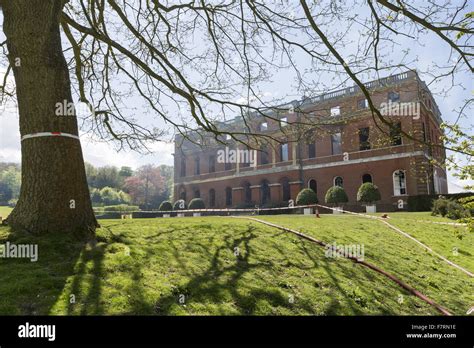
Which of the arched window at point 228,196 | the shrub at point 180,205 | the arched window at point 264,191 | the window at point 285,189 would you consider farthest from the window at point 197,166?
the window at point 285,189

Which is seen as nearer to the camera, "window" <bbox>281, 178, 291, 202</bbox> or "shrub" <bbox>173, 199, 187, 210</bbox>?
"window" <bbox>281, 178, 291, 202</bbox>

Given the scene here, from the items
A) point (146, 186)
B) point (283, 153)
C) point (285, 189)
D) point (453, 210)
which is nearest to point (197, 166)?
point (283, 153)

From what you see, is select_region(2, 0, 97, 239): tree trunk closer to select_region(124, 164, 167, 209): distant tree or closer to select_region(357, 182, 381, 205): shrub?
select_region(357, 182, 381, 205): shrub

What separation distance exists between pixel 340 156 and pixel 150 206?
1482 inches

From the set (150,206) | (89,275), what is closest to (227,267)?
(89,275)

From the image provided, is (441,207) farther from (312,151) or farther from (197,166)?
(197,166)

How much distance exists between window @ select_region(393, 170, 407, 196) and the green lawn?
22736mm

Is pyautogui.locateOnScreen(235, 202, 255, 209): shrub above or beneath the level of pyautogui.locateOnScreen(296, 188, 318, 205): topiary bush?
beneath

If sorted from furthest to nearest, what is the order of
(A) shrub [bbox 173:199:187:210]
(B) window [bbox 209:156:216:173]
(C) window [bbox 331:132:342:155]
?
1. (B) window [bbox 209:156:216:173]
2. (A) shrub [bbox 173:199:187:210]
3. (C) window [bbox 331:132:342:155]

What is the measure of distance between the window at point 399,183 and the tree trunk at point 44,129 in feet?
95.8

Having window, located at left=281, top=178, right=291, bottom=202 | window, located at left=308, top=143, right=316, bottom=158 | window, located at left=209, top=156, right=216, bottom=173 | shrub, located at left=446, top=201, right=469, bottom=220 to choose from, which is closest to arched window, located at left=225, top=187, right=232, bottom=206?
window, located at left=209, top=156, right=216, bottom=173

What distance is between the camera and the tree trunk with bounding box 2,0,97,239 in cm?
554

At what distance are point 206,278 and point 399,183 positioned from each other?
28996mm
